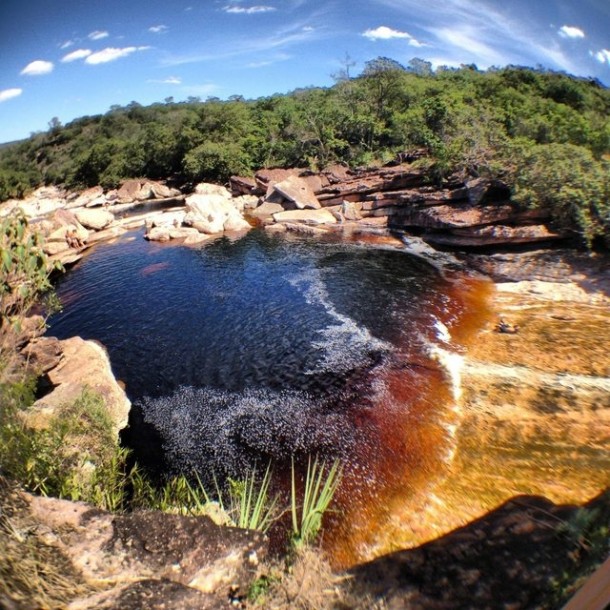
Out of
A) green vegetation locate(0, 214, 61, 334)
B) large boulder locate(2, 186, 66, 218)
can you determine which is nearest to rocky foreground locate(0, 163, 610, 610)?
green vegetation locate(0, 214, 61, 334)

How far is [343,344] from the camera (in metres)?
16.8

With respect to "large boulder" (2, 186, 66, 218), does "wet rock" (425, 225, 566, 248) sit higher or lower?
lower

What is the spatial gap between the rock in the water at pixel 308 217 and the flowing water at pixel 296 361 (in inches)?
356

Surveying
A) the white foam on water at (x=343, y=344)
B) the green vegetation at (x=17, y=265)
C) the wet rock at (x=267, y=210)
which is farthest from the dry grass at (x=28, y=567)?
the wet rock at (x=267, y=210)

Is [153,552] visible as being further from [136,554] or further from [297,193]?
[297,193]

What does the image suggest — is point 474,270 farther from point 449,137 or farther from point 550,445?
point 449,137

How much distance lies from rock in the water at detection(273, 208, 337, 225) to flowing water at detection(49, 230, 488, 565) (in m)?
9.04

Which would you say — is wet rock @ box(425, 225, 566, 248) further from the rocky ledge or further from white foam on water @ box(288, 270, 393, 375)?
white foam on water @ box(288, 270, 393, 375)

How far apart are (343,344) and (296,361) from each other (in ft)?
7.84

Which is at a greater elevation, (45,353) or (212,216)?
(212,216)

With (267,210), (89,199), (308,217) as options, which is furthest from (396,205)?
(89,199)

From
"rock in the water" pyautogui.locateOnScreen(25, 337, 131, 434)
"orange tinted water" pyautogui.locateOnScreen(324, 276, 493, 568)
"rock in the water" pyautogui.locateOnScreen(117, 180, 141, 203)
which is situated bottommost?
"orange tinted water" pyautogui.locateOnScreen(324, 276, 493, 568)

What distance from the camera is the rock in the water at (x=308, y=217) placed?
36.5 m

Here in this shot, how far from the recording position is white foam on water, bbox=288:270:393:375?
605 inches
